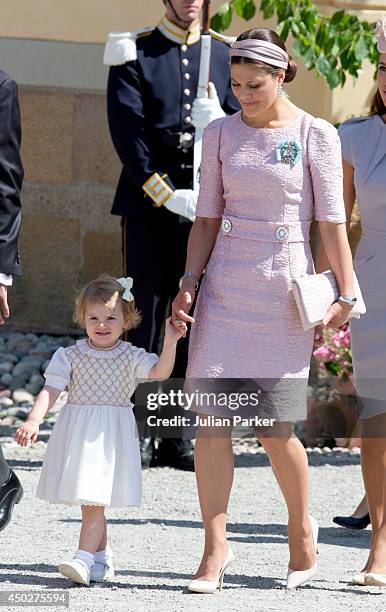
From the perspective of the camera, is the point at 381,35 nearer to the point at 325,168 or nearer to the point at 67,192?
the point at 325,168

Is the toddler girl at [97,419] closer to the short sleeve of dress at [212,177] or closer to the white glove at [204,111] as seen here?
the short sleeve of dress at [212,177]

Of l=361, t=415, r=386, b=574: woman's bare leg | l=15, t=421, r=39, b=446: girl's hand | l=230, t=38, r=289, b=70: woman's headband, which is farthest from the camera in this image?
l=361, t=415, r=386, b=574: woman's bare leg

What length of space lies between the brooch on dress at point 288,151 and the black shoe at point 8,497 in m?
1.52

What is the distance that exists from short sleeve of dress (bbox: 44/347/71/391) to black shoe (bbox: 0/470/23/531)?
0.68m

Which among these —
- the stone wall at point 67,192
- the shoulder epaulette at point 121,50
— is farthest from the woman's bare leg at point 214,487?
the stone wall at point 67,192

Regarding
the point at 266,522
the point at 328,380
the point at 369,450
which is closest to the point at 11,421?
the point at 328,380

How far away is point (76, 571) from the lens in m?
4.71

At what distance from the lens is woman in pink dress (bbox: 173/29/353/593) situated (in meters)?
4.71

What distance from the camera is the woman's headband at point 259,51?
15.4 feet

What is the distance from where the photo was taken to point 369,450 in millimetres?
5113

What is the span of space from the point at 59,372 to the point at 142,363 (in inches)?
9.9

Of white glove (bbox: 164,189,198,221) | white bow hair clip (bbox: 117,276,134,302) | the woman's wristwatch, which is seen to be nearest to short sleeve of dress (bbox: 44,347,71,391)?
white bow hair clip (bbox: 117,276,134,302)

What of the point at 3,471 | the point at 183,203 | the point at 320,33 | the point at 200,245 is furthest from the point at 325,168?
the point at 320,33

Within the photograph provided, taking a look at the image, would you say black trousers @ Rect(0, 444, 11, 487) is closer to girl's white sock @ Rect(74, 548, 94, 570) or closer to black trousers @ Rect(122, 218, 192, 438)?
girl's white sock @ Rect(74, 548, 94, 570)
